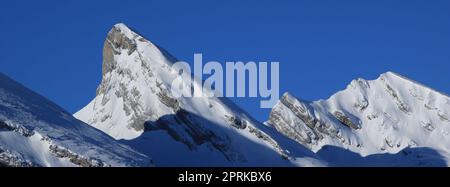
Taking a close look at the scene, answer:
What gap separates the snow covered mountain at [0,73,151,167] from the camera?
16071 centimetres

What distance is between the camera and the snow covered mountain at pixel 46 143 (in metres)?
161

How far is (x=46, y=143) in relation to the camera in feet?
558
